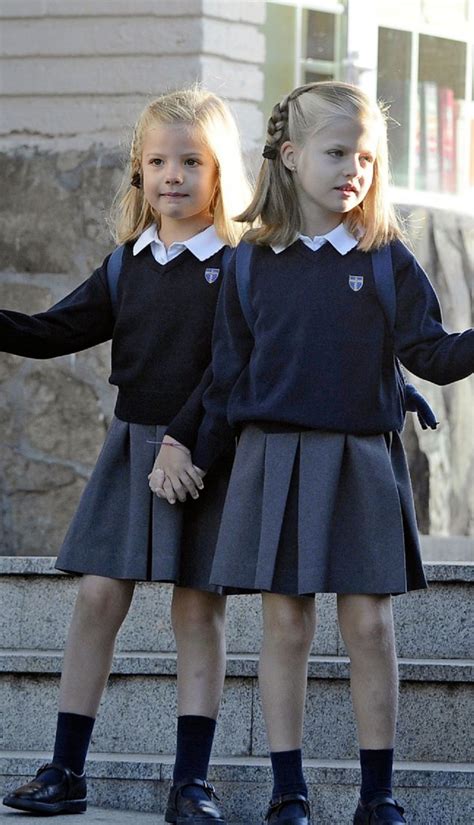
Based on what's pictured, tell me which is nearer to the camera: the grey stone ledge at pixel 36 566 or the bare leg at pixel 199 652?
the bare leg at pixel 199 652

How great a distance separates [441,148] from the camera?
253 inches

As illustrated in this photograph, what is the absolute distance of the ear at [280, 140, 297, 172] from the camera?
323 cm

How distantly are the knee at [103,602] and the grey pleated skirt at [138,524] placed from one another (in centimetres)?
2

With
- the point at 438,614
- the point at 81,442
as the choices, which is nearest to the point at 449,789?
the point at 438,614

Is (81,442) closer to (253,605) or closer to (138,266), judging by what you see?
(253,605)

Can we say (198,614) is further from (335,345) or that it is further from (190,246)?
(190,246)

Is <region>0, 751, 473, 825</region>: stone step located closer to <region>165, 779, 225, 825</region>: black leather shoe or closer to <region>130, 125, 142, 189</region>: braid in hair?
<region>165, 779, 225, 825</region>: black leather shoe

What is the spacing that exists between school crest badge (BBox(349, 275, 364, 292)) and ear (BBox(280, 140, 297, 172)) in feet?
0.86

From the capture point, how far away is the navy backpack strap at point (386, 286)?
10.3 feet

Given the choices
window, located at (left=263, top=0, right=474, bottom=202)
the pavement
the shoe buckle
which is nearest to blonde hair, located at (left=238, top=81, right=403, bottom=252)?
the shoe buckle

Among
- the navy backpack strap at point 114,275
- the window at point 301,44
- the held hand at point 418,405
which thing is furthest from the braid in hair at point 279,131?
the window at point 301,44

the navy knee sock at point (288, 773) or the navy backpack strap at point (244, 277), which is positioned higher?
the navy backpack strap at point (244, 277)

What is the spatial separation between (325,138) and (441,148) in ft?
11.1

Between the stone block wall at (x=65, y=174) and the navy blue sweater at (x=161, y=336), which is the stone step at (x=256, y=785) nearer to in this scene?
the navy blue sweater at (x=161, y=336)
